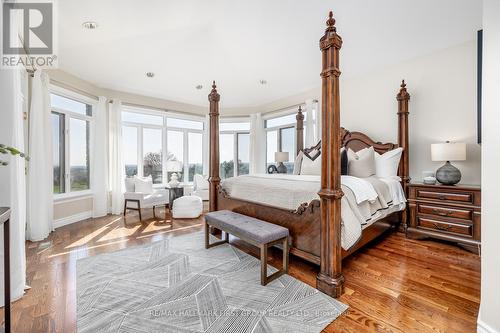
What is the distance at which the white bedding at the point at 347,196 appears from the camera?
209 cm

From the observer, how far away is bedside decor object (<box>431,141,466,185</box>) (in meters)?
2.81

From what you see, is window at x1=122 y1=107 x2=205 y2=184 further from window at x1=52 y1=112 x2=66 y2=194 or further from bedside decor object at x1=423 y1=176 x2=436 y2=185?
bedside decor object at x1=423 y1=176 x2=436 y2=185

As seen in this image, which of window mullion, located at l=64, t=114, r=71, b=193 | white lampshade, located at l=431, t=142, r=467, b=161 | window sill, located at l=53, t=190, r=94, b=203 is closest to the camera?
white lampshade, located at l=431, t=142, r=467, b=161

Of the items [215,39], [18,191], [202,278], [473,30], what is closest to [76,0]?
[215,39]

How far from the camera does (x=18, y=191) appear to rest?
1882 millimetres

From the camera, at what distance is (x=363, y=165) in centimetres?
335

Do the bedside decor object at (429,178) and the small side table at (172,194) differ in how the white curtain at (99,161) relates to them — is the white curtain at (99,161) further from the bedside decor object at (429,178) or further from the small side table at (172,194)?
the bedside decor object at (429,178)

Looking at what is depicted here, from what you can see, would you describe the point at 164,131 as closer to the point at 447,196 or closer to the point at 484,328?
the point at 447,196

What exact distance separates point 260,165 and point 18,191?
4.89 metres

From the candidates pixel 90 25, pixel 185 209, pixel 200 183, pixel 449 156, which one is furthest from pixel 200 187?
pixel 449 156

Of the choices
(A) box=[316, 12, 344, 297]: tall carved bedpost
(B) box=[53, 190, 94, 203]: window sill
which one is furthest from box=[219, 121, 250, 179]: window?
(A) box=[316, 12, 344, 297]: tall carved bedpost

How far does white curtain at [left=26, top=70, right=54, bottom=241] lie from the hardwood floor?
0.88ft

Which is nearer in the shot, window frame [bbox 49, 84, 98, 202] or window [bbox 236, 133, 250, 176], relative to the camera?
window frame [bbox 49, 84, 98, 202]

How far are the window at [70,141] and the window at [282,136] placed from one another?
13.5 feet
